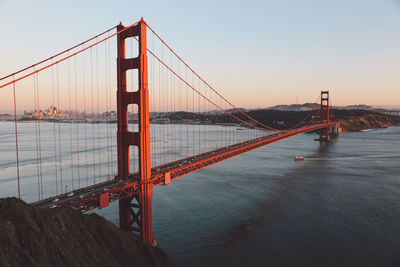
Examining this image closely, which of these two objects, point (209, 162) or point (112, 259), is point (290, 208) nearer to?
point (209, 162)

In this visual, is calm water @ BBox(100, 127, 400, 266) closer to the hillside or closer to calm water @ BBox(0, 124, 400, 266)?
calm water @ BBox(0, 124, 400, 266)

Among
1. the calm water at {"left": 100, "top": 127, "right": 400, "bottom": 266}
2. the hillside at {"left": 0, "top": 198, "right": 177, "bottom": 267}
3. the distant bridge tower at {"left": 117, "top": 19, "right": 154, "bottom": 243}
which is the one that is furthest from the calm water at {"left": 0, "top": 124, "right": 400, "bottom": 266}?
the hillside at {"left": 0, "top": 198, "right": 177, "bottom": 267}

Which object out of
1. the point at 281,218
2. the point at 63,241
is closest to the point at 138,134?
the point at 63,241

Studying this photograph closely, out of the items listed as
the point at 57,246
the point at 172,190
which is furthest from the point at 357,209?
the point at 57,246

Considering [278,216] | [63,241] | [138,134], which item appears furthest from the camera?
[278,216]

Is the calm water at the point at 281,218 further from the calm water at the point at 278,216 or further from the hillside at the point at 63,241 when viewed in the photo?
the hillside at the point at 63,241

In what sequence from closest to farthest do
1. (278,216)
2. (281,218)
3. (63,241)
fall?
(63,241) → (281,218) → (278,216)

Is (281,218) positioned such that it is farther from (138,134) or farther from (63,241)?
(63,241)

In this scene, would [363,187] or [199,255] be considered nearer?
[199,255]
